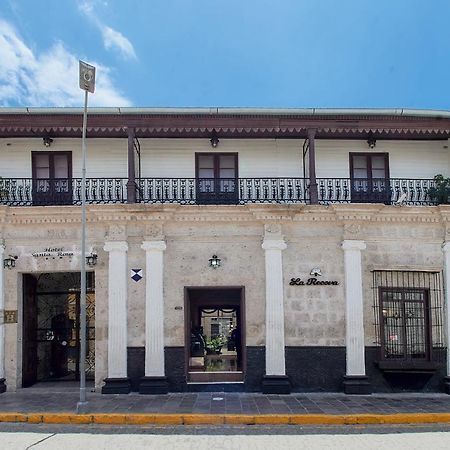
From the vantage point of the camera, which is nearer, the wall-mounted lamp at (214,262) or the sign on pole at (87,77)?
the sign on pole at (87,77)

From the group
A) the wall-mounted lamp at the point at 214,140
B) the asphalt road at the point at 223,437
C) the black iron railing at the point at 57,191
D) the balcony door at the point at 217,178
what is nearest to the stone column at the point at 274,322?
the balcony door at the point at 217,178

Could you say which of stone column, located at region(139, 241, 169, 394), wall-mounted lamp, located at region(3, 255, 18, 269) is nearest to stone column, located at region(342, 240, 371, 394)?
stone column, located at region(139, 241, 169, 394)

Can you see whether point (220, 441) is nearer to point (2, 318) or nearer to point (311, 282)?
point (311, 282)

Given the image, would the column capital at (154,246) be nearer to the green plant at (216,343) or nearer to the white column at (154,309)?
the white column at (154,309)

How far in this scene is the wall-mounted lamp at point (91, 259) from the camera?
11.9 m

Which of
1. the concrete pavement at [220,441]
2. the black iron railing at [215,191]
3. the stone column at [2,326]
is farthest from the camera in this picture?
the black iron railing at [215,191]

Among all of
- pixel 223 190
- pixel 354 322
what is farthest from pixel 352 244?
pixel 223 190

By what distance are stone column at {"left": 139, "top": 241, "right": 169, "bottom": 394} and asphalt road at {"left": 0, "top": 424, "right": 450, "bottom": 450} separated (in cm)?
233

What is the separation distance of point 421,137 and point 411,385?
6.49 metres

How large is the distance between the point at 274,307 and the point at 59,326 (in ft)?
21.1

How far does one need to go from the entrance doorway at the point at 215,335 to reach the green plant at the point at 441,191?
558cm

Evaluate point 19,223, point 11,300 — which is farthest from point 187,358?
point 19,223

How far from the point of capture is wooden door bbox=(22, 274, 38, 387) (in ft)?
40.8

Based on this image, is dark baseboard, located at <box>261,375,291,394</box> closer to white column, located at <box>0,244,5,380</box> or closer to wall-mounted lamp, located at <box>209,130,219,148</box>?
wall-mounted lamp, located at <box>209,130,219,148</box>
